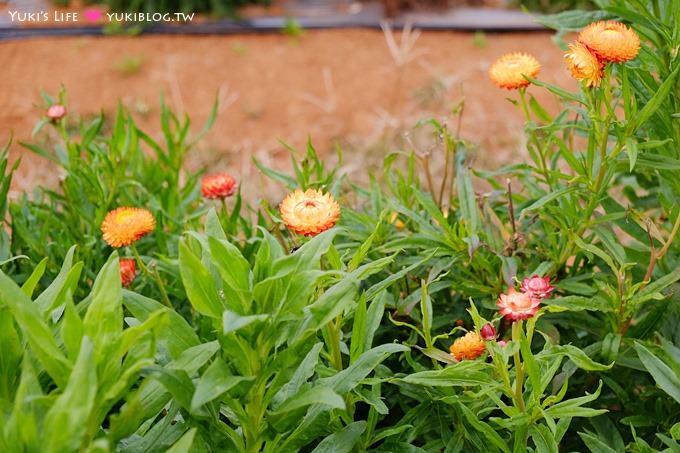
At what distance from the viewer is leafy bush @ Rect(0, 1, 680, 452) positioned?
1.14m

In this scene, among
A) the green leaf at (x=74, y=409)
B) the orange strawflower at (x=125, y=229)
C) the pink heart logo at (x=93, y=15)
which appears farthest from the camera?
the pink heart logo at (x=93, y=15)

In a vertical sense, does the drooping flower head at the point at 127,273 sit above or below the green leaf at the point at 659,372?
above

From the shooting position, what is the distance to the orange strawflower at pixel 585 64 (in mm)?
1451

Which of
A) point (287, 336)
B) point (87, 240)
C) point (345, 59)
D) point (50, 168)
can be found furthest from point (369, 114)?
point (287, 336)

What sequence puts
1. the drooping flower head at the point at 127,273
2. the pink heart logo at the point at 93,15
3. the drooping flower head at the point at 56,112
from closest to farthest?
the drooping flower head at the point at 127,273, the drooping flower head at the point at 56,112, the pink heart logo at the point at 93,15

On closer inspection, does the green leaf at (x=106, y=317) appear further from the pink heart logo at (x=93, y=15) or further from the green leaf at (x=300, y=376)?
the pink heart logo at (x=93, y=15)

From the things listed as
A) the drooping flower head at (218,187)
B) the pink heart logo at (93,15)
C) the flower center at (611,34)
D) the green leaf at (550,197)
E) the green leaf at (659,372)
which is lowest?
the green leaf at (659,372)

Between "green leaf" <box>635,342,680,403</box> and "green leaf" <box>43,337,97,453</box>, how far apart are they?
88 cm

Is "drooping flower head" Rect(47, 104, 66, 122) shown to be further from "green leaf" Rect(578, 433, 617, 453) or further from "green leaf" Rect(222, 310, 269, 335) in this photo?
"green leaf" Rect(578, 433, 617, 453)

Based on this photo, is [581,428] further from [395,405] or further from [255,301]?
[255,301]

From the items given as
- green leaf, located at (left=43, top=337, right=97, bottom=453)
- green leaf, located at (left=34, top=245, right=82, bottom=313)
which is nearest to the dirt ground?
green leaf, located at (left=34, top=245, right=82, bottom=313)

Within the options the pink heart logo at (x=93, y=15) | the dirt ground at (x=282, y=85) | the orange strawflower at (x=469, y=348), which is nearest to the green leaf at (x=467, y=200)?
the orange strawflower at (x=469, y=348)

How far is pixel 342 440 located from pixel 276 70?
4.69 metres

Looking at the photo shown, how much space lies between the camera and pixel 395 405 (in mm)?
1730
